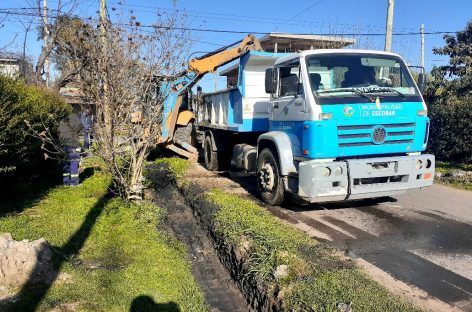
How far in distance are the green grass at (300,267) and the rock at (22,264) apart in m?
2.22

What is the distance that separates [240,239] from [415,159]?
3203 millimetres

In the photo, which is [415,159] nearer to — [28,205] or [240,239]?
[240,239]

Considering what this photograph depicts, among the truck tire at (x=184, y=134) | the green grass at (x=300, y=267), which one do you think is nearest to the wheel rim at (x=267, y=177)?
the green grass at (x=300, y=267)

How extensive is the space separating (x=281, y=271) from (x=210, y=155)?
7866 millimetres

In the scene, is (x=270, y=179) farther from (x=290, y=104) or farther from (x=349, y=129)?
(x=349, y=129)

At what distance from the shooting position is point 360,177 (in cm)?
633

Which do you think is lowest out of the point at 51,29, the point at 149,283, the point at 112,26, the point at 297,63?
the point at 149,283

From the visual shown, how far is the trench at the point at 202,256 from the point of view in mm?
4617

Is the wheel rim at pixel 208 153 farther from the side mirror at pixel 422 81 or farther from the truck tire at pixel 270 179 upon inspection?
the side mirror at pixel 422 81

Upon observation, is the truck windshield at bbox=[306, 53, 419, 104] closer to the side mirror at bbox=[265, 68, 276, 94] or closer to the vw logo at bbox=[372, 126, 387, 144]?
the vw logo at bbox=[372, 126, 387, 144]

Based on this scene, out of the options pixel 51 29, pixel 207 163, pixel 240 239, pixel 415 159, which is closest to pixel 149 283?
pixel 240 239

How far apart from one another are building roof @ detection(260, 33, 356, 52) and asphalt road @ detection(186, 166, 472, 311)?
26.8 feet

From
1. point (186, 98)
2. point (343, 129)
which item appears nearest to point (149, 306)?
point (343, 129)

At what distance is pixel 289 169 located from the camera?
22.8 ft
